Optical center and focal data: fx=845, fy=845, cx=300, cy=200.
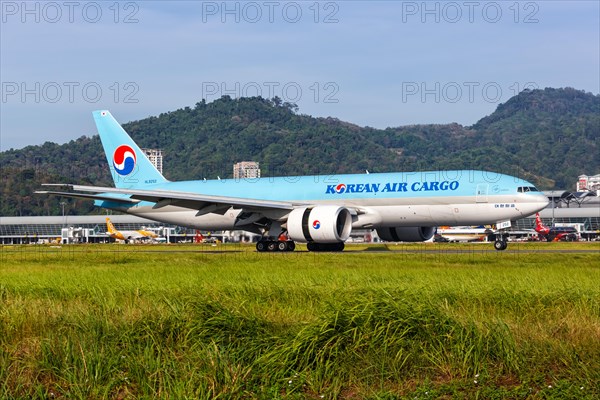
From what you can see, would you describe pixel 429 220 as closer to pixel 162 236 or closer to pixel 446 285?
pixel 446 285

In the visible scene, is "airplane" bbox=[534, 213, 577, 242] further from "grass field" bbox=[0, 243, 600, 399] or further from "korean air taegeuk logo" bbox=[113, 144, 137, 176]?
"grass field" bbox=[0, 243, 600, 399]

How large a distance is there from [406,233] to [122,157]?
19180 millimetres

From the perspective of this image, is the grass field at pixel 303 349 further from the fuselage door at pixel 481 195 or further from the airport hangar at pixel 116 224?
the airport hangar at pixel 116 224

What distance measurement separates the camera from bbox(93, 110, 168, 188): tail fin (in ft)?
177

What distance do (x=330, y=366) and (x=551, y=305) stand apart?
233 inches

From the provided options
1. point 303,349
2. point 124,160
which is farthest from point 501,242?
point 303,349

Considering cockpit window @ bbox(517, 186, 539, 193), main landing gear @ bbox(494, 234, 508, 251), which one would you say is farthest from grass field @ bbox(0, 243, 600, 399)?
main landing gear @ bbox(494, 234, 508, 251)

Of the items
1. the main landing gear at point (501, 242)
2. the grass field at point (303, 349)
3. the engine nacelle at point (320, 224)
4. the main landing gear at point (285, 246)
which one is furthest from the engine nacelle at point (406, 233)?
the grass field at point (303, 349)

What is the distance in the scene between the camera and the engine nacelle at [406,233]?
47438 millimetres

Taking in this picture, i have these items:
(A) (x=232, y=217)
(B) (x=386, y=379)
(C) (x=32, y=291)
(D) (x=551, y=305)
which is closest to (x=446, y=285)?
(D) (x=551, y=305)

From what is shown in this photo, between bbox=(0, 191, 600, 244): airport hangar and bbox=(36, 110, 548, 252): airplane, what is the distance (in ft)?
302

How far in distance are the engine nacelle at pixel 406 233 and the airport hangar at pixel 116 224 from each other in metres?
93.8

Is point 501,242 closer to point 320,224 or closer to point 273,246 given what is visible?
point 320,224

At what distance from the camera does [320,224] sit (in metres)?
41.4
